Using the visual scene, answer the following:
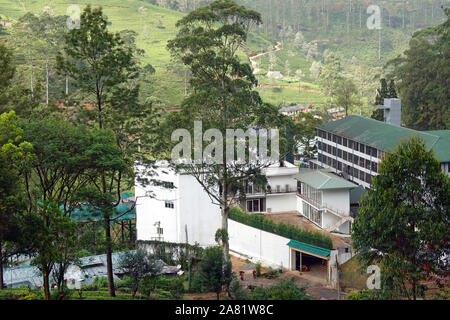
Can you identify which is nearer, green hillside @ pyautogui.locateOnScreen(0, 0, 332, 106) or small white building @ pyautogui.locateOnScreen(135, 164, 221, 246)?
small white building @ pyautogui.locateOnScreen(135, 164, 221, 246)

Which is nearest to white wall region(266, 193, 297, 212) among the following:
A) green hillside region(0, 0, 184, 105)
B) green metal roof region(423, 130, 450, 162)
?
green metal roof region(423, 130, 450, 162)

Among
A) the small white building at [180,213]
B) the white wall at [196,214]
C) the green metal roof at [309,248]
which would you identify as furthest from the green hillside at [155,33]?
the green metal roof at [309,248]

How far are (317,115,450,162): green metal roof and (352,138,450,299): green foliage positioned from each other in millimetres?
12197

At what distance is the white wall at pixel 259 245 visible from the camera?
103 feet

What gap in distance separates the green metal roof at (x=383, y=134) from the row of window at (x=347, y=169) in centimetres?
193

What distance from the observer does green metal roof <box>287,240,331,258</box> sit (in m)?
29.0

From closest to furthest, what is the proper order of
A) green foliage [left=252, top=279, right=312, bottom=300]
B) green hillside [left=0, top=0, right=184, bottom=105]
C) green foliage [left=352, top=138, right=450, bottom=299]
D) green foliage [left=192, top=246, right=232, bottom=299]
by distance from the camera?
green foliage [left=252, top=279, right=312, bottom=300]
green foliage [left=352, top=138, right=450, bottom=299]
green foliage [left=192, top=246, right=232, bottom=299]
green hillside [left=0, top=0, right=184, bottom=105]

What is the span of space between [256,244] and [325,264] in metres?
3.84

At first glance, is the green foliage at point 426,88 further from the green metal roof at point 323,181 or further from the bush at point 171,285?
the bush at point 171,285

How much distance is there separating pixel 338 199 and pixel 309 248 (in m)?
4.32

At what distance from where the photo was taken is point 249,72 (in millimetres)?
30797

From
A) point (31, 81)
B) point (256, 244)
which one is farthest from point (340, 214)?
point (31, 81)

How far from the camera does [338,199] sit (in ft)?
108

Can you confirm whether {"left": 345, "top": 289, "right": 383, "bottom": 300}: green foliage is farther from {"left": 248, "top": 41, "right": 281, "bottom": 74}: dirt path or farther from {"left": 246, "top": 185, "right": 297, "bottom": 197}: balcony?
{"left": 248, "top": 41, "right": 281, "bottom": 74}: dirt path
